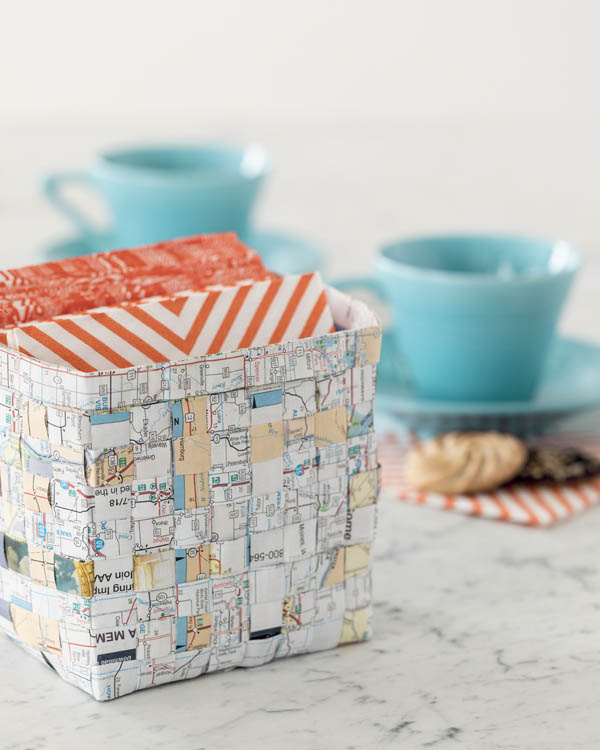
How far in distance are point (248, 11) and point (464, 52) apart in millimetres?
455

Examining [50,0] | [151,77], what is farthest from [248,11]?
[50,0]

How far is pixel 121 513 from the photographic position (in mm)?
469

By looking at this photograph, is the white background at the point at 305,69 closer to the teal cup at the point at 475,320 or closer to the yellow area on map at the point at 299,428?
the teal cup at the point at 475,320

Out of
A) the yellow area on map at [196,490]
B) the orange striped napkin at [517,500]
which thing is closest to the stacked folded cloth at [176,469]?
the yellow area on map at [196,490]

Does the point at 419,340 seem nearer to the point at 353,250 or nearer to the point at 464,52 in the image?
the point at 353,250

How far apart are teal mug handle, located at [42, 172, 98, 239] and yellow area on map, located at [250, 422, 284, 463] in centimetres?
65

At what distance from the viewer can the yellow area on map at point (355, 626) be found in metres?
0.55

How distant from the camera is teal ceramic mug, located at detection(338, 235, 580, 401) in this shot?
789 millimetres

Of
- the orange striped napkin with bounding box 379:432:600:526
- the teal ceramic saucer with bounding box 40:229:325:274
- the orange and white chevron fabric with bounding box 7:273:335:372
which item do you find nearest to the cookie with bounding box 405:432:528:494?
the orange striped napkin with bounding box 379:432:600:526

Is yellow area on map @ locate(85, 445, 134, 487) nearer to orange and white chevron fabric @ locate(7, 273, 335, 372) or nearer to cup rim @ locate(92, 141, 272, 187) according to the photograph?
orange and white chevron fabric @ locate(7, 273, 335, 372)

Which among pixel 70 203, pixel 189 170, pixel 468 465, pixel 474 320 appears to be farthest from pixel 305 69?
pixel 468 465

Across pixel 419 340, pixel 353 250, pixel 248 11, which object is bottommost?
pixel 353 250

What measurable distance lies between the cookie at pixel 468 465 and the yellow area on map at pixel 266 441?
252mm

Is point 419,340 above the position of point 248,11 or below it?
below
